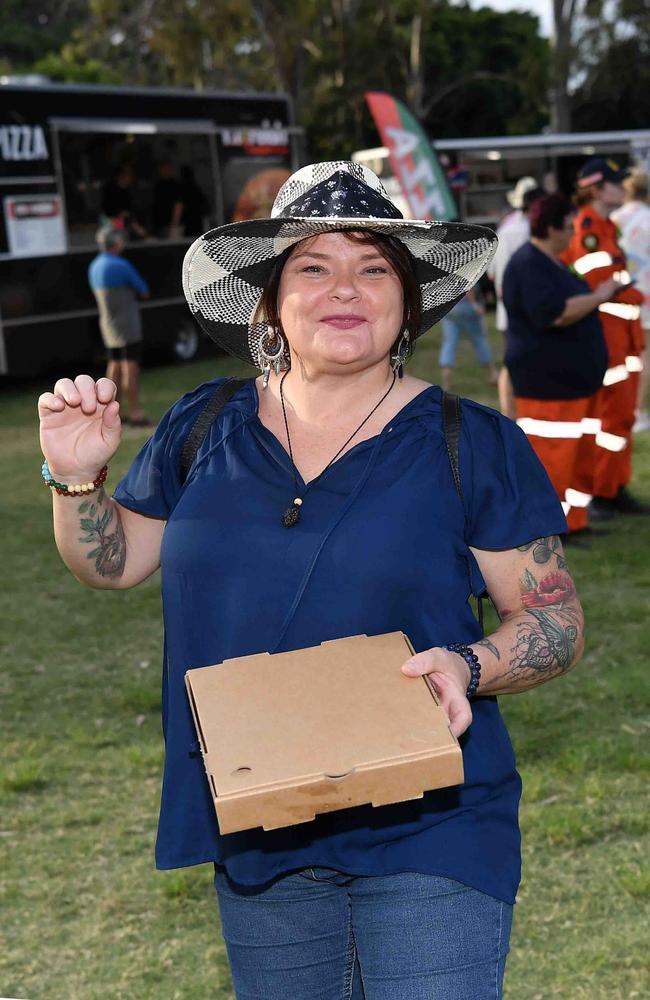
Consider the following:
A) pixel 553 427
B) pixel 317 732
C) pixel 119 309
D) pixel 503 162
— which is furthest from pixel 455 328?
pixel 503 162

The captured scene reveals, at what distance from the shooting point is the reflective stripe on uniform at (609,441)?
27.0 feet

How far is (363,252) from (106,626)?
482 cm

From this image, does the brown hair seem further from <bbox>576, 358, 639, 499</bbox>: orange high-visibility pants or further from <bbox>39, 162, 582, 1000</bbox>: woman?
<bbox>576, 358, 639, 499</bbox>: orange high-visibility pants

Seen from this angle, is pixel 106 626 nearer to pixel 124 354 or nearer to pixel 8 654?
pixel 8 654

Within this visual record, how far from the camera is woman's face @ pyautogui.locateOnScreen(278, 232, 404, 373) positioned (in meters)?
2.37

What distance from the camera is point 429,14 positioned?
3750 centimetres

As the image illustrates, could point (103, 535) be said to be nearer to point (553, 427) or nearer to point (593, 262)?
point (553, 427)

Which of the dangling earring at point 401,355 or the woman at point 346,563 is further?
the dangling earring at point 401,355

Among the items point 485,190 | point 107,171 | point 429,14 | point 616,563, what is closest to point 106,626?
point 616,563

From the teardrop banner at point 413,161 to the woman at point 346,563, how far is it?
34.5 ft

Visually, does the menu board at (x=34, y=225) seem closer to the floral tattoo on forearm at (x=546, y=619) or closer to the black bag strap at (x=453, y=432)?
the black bag strap at (x=453, y=432)

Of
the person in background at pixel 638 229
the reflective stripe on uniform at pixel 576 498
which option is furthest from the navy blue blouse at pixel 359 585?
the person in background at pixel 638 229

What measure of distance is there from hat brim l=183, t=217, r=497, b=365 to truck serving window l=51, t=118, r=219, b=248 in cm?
1210

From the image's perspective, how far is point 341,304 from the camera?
7.79 feet
